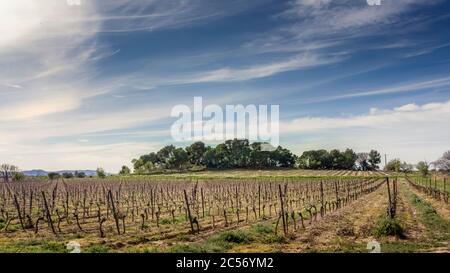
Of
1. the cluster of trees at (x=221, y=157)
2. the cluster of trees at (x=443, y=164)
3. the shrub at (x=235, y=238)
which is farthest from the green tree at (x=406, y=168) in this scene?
the shrub at (x=235, y=238)

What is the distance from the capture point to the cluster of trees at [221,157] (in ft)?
51.1

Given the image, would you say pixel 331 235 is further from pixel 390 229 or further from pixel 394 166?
pixel 394 166

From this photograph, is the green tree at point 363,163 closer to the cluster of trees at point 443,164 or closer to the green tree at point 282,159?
the cluster of trees at point 443,164

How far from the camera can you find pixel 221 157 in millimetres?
30359

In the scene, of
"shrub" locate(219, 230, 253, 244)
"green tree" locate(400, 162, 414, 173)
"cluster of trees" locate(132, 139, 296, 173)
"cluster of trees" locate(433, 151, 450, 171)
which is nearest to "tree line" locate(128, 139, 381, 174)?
"cluster of trees" locate(132, 139, 296, 173)

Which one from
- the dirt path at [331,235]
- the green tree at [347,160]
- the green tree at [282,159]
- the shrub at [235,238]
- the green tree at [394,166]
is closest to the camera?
the dirt path at [331,235]

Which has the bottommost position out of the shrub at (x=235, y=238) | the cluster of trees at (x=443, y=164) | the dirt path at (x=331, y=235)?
the dirt path at (x=331, y=235)

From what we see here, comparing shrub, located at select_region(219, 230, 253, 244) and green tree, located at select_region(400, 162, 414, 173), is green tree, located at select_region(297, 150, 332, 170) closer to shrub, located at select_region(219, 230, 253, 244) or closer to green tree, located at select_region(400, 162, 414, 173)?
shrub, located at select_region(219, 230, 253, 244)
